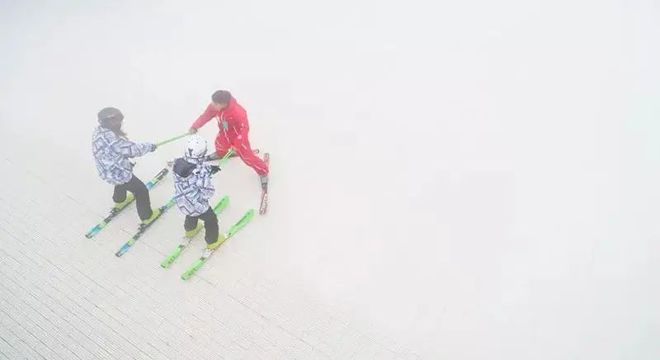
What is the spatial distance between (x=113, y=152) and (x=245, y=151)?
125cm

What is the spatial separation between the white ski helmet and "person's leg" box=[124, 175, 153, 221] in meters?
0.98

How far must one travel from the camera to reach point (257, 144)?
246 inches

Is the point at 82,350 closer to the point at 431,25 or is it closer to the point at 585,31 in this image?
the point at 431,25

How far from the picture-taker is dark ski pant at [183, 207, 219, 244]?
4.76m

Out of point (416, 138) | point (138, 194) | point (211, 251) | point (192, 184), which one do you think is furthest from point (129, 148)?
point (416, 138)

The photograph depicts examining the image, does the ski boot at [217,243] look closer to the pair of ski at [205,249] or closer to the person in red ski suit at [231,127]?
the pair of ski at [205,249]

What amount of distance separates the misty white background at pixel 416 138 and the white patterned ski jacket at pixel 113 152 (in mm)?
836

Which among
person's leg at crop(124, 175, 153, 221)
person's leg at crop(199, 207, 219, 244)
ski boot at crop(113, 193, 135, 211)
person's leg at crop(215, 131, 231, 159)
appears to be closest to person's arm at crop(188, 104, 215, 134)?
person's leg at crop(215, 131, 231, 159)

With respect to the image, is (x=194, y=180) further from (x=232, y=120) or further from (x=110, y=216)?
(x=110, y=216)

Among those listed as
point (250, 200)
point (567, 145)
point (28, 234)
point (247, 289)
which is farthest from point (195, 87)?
point (567, 145)

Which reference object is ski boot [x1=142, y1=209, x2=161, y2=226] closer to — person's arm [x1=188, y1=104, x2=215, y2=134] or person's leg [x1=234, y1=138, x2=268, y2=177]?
person's arm [x1=188, y1=104, x2=215, y2=134]

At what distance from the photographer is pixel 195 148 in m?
4.25

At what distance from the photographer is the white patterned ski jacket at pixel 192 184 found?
434 centimetres

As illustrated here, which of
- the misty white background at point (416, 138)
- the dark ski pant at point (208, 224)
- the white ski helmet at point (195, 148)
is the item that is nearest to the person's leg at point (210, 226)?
the dark ski pant at point (208, 224)
